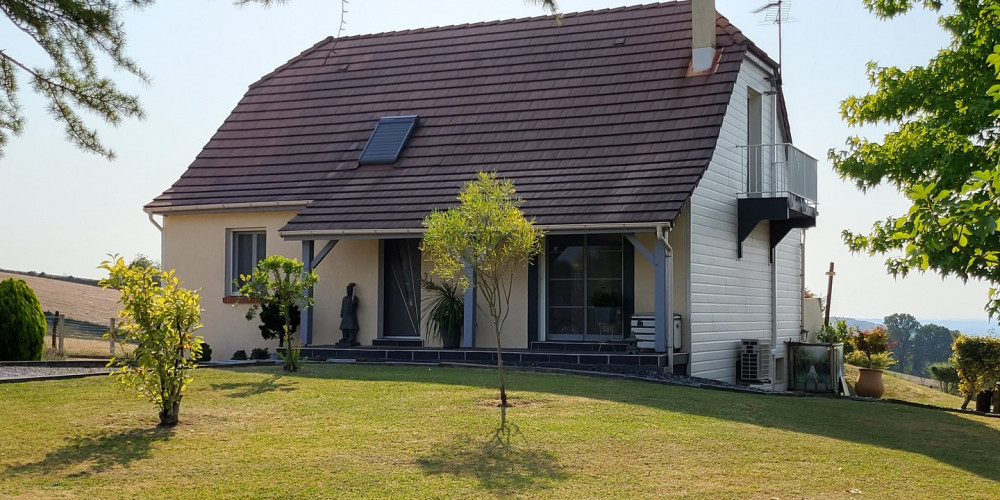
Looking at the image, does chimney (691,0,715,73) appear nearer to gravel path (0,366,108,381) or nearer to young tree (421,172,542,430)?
young tree (421,172,542,430)

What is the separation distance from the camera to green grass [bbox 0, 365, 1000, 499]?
7906mm

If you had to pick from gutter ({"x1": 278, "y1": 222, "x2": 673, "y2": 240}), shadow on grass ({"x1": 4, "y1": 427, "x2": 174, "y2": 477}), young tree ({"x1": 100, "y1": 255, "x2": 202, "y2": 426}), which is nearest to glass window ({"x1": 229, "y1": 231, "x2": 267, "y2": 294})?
gutter ({"x1": 278, "y1": 222, "x2": 673, "y2": 240})

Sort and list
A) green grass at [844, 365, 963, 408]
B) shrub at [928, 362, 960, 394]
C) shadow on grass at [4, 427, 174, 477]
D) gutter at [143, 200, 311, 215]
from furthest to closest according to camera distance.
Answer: shrub at [928, 362, 960, 394], green grass at [844, 365, 963, 408], gutter at [143, 200, 311, 215], shadow on grass at [4, 427, 174, 477]

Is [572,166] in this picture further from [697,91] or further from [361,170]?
[361,170]

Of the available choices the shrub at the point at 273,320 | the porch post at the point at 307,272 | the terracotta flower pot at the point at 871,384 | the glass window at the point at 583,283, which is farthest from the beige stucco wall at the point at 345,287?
the terracotta flower pot at the point at 871,384

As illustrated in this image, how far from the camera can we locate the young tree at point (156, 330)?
9.57 meters

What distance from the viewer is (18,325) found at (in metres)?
17.4

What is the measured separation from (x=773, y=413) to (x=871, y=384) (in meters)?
8.72

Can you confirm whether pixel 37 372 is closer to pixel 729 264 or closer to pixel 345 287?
pixel 345 287

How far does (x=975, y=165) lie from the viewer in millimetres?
15891

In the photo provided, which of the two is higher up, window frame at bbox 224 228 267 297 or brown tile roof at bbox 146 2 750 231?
brown tile roof at bbox 146 2 750 231

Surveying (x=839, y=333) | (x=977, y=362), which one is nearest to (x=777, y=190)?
(x=977, y=362)

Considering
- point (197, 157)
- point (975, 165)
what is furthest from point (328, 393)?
point (197, 157)

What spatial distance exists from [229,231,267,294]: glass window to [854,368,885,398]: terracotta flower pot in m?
12.0
